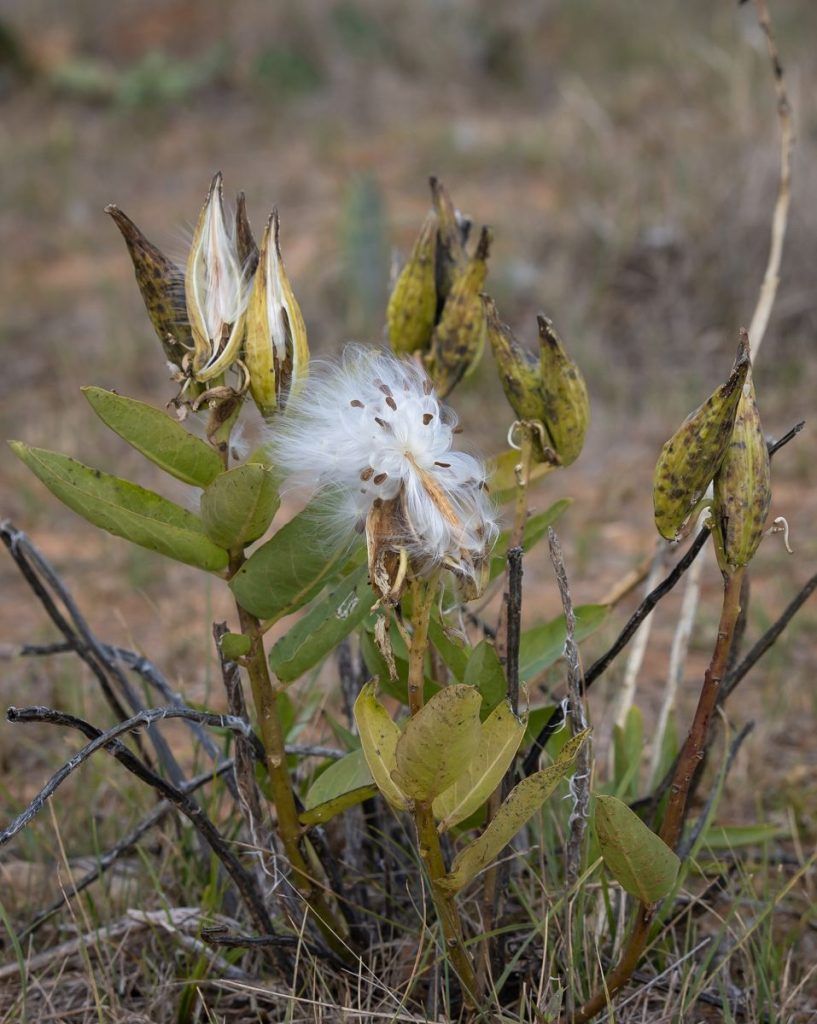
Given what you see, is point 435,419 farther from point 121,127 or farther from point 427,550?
point 121,127

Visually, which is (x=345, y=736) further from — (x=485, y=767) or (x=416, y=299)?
(x=416, y=299)

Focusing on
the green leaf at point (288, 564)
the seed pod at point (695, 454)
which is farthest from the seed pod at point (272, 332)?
the seed pod at point (695, 454)

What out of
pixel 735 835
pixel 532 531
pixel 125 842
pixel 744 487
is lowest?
pixel 735 835

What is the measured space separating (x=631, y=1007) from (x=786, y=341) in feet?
11.8

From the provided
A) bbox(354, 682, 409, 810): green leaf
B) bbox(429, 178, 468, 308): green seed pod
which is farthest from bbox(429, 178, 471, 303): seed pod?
bbox(354, 682, 409, 810): green leaf

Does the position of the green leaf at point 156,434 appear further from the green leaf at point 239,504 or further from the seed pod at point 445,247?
the seed pod at point 445,247

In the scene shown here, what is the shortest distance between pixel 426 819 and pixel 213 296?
Result: 1.61ft

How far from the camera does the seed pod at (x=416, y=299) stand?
132cm

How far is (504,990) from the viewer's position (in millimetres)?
1367

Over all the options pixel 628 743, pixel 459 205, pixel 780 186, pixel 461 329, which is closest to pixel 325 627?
pixel 461 329

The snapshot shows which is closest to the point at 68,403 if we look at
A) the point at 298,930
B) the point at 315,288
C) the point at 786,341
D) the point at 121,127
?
the point at 315,288

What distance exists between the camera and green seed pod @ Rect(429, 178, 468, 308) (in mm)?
1344

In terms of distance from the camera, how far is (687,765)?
1135 millimetres

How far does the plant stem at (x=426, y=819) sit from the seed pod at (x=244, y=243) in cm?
33
